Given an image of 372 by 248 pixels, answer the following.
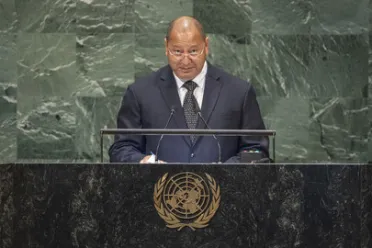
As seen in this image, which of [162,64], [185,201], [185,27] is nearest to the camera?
[185,201]

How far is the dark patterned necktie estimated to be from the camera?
6.28 m

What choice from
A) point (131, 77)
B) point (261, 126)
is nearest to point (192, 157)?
point (261, 126)

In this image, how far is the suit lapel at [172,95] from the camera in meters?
6.27

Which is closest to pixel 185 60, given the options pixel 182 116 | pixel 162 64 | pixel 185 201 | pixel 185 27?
pixel 185 27

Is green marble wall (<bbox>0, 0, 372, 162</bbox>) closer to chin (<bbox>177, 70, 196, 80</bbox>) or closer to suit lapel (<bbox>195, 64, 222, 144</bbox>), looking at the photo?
suit lapel (<bbox>195, 64, 222, 144</bbox>)

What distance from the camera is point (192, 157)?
618 centimetres

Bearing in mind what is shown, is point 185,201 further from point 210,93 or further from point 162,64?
point 162,64

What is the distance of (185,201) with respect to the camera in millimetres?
5039

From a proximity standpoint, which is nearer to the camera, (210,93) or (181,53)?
(181,53)

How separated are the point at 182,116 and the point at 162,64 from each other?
2.18m

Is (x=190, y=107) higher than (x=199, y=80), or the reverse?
(x=199, y=80)

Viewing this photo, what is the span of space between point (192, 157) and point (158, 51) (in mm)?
2420

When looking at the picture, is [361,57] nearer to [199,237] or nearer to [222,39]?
[222,39]

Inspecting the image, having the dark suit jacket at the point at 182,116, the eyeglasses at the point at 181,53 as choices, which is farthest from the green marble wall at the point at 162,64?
the eyeglasses at the point at 181,53
